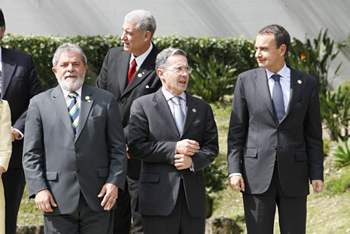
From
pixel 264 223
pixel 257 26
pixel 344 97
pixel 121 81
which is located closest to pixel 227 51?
pixel 257 26

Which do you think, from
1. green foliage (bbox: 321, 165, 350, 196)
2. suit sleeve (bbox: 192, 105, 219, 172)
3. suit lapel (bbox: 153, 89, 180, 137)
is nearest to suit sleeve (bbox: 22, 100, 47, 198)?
suit lapel (bbox: 153, 89, 180, 137)

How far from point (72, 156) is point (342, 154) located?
5.59 metres

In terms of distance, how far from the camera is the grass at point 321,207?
23.7 feet

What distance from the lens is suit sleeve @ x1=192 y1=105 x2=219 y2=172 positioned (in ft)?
15.3

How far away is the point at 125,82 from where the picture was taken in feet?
17.8

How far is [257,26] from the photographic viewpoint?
42.0 feet

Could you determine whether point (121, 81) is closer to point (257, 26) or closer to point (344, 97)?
point (344, 97)

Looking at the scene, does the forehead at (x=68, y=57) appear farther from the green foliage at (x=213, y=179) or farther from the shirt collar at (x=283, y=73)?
the green foliage at (x=213, y=179)

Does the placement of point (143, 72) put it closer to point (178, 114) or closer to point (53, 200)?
point (178, 114)

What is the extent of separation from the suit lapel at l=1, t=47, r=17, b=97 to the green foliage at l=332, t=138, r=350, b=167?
5.36 meters

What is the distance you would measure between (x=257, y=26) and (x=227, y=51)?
1055mm

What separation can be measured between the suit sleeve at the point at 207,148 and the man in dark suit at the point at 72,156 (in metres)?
0.60

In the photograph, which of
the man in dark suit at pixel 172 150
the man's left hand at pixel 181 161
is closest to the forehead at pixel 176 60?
the man in dark suit at pixel 172 150

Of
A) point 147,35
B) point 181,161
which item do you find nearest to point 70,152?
point 181,161
